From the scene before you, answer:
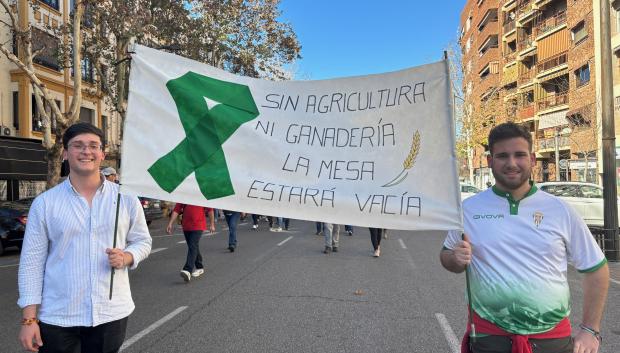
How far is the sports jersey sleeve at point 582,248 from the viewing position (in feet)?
7.89

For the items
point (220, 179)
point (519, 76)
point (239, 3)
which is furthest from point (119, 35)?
point (519, 76)

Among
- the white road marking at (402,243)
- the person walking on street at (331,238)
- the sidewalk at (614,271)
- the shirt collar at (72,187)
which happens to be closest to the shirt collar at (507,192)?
the shirt collar at (72,187)

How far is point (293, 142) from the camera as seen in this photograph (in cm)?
338

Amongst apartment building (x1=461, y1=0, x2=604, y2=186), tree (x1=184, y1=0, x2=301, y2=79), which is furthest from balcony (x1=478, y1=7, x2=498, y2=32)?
tree (x1=184, y1=0, x2=301, y2=79)

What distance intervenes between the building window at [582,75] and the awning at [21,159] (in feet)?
114

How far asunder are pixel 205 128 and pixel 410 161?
143 cm

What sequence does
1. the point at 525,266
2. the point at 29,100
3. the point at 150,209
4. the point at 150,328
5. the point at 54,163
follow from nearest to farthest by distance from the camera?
the point at 525,266, the point at 150,328, the point at 54,163, the point at 150,209, the point at 29,100

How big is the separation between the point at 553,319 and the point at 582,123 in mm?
37463

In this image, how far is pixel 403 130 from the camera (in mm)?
3168

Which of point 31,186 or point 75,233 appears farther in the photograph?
point 31,186

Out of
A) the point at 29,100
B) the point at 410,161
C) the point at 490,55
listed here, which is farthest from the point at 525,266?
the point at 490,55

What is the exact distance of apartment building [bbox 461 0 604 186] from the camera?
33312mm

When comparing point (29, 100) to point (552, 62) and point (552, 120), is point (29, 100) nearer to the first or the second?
point (552, 62)

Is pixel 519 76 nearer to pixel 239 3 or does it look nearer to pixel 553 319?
pixel 239 3
